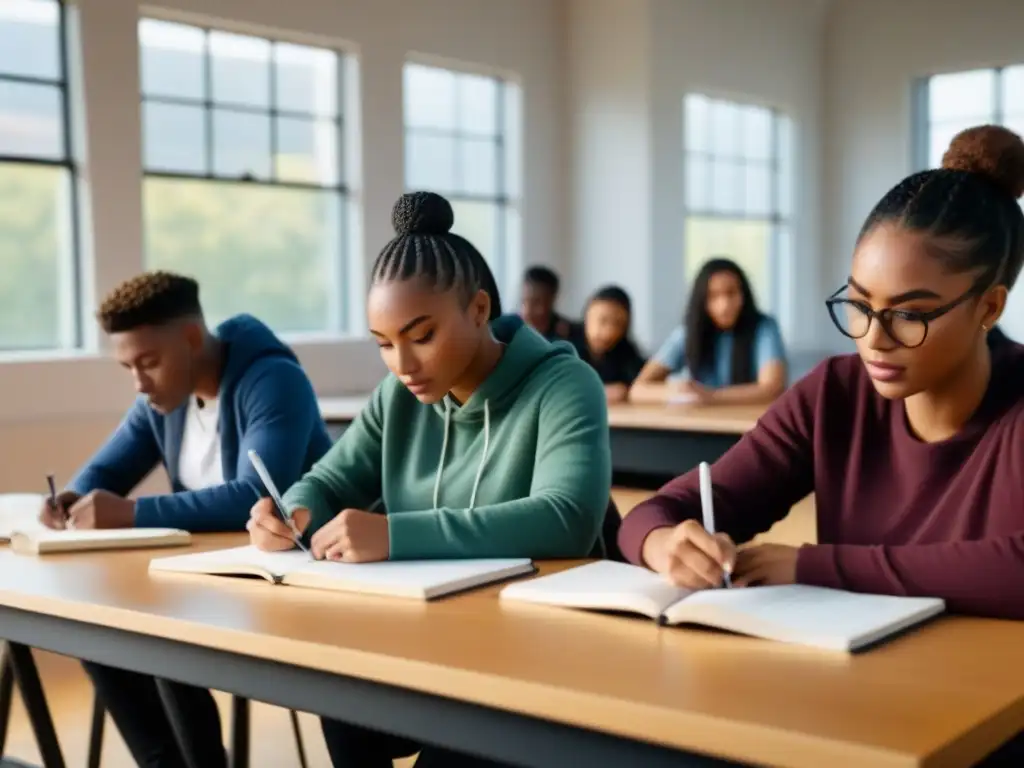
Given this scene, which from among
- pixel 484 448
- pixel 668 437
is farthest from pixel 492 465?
pixel 668 437

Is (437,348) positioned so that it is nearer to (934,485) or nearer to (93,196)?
(934,485)

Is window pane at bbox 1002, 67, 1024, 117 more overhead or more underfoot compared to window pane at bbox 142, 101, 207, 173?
more overhead

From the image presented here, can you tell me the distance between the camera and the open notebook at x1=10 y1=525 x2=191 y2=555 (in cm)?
199

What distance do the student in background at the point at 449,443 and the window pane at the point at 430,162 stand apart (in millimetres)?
3865

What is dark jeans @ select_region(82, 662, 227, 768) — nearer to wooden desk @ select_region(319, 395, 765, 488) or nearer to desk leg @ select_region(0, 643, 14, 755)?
desk leg @ select_region(0, 643, 14, 755)

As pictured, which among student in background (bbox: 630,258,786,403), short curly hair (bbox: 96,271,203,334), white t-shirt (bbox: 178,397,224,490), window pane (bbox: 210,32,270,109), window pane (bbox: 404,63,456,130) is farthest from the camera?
window pane (bbox: 404,63,456,130)

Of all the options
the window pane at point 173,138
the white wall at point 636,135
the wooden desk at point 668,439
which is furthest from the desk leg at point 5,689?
the white wall at point 636,135

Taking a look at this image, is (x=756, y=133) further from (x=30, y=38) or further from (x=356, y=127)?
(x=30, y=38)

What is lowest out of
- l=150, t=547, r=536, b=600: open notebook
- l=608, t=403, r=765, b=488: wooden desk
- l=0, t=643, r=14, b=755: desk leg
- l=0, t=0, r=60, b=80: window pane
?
l=0, t=643, r=14, b=755: desk leg

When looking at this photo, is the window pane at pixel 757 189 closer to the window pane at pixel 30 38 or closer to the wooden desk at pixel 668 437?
the wooden desk at pixel 668 437

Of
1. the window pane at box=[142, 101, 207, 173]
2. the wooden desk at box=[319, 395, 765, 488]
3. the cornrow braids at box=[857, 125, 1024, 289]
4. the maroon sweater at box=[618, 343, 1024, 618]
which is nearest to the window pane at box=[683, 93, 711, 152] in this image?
the window pane at box=[142, 101, 207, 173]

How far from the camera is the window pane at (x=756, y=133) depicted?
7449mm

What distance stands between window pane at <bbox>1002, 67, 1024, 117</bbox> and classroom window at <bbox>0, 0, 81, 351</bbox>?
497 centimetres

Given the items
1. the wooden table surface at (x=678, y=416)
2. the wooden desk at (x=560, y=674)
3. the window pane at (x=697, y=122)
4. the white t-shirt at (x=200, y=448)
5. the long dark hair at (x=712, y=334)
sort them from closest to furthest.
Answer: the wooden desk at (x=560, y=674), the white t-shirt at (x=200, y=448), the wooden table surface at (x=678, y=416), the long dark hair at (x=712, y=334), the window pane at (x=697, y=122)
